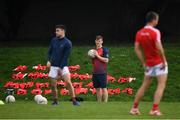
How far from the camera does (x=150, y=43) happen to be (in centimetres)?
1557

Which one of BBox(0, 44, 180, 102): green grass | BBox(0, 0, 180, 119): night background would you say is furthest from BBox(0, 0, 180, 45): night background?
BBox(0, 44, 180, 102): green grass

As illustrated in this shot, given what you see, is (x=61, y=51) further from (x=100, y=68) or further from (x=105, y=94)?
(x=105, y=94)

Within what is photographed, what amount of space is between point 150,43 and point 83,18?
23954mm

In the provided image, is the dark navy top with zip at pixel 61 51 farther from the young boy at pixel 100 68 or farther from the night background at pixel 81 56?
the young boy at pixel 100 68

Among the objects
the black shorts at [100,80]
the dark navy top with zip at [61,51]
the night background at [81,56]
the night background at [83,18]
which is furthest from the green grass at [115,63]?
the night background at [83,18]

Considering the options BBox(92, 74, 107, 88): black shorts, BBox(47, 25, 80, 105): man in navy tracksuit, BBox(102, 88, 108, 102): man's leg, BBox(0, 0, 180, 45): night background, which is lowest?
BBox(102, 88, 108, 102): man's leg

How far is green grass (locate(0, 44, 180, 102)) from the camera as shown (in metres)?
24.9

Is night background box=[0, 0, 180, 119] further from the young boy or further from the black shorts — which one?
the black shorts

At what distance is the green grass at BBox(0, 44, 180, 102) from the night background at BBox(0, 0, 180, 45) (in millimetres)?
6187

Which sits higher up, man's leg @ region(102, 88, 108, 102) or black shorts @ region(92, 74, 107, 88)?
black shorts @ region(92, 74, 107, 88)

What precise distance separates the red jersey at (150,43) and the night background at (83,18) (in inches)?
843

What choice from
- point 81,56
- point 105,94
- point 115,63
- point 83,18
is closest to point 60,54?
point 105,94

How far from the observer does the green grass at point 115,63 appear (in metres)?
24.9

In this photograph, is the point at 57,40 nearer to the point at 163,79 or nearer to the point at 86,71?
the point at 163,79
